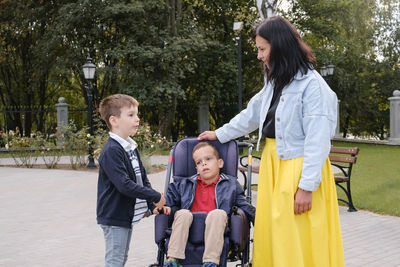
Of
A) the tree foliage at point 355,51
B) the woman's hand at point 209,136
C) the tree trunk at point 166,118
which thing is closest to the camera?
the woman's hand at point 209,136

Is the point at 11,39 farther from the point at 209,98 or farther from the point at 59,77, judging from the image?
the point at 209,98

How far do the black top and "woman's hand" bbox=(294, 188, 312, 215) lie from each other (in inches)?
18.6

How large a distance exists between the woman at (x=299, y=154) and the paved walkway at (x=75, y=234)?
1867 mm

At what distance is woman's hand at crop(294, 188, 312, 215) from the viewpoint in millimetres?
3273

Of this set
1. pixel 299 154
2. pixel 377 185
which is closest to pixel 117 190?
pixel 299 154

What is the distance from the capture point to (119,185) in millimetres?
3502

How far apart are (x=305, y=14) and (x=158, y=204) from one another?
79.1ft

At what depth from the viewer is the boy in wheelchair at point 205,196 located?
374cm

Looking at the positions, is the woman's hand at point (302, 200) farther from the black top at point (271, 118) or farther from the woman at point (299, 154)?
the black top at point (271, 118)

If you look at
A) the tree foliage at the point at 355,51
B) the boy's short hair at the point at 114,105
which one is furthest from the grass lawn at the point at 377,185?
the tree foliage at the point at 355,51

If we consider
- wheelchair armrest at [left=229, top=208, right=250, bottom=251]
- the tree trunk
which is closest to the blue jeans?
wheelchair armrest at [left=229, top=208, right=250, bottom=251]

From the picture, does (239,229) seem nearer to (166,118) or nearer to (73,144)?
(73,144)

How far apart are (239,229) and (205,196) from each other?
51cm

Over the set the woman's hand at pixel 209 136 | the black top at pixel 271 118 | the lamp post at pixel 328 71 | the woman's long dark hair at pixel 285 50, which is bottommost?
the woman's hand at pixel 209 136
